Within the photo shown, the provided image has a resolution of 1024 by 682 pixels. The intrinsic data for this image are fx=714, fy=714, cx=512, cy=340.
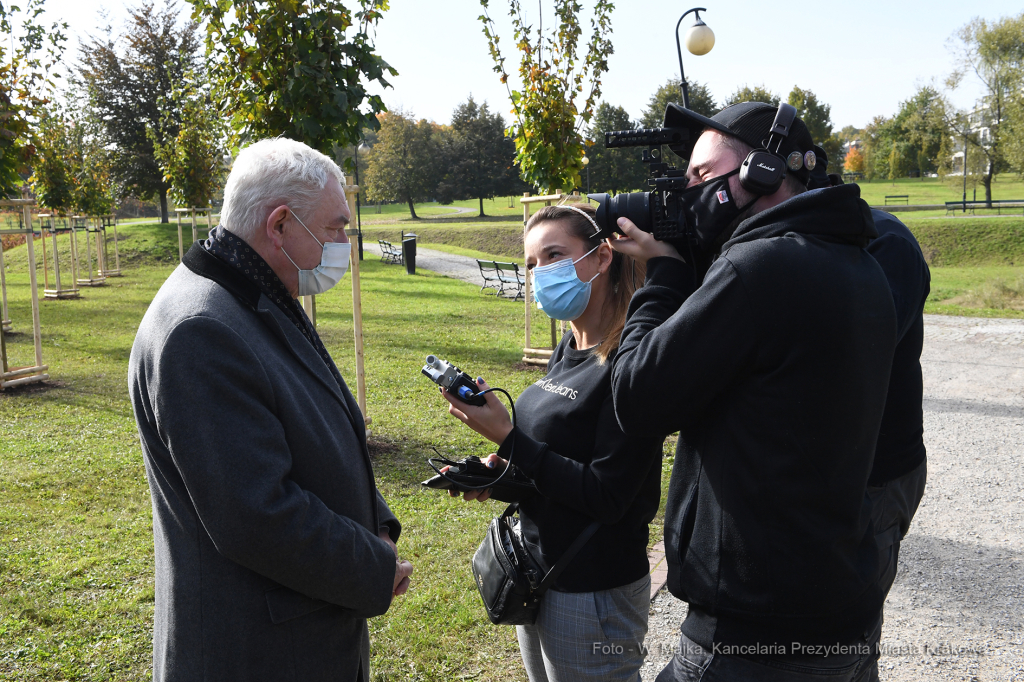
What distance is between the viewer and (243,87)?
5.97 metres

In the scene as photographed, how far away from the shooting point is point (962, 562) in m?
4.87

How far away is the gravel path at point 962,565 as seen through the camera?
376 centimetres

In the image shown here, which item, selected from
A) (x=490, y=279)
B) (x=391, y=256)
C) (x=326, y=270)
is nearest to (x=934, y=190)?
(x=391, y=256)

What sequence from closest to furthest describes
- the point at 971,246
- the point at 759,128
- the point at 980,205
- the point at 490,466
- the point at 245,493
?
the point at 245,493 → the point at 759,128 → the point at 490,466 → the point at 971,246 → the point at 980,205

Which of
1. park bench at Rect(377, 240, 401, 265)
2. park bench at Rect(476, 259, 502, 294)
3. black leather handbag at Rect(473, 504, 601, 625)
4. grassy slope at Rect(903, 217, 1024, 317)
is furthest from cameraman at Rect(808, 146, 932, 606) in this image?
park bench at Rect(377, 240, 401, 265)

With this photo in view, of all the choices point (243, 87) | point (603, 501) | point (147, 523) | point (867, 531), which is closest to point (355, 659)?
point (603, 501)

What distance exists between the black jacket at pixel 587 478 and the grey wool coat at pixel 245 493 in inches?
21.1

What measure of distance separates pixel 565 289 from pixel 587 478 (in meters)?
0.70

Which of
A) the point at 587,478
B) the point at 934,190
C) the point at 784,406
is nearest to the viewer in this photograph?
the point at 784,406

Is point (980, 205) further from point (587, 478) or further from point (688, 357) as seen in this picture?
point (688, 357)

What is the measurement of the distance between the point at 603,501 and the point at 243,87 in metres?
5.28

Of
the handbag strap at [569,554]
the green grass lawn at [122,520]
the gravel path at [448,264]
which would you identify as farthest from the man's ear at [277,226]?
the gravel path at [448,264]

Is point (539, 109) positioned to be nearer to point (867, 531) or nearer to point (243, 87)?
point (243, 87)

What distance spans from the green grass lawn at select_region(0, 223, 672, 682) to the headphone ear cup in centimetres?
283
